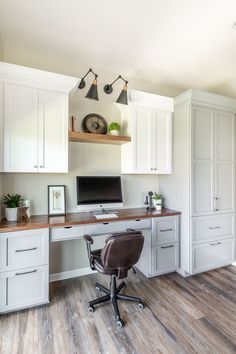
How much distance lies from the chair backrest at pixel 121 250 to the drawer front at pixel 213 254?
1.27 metres

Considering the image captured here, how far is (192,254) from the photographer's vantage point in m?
2.76

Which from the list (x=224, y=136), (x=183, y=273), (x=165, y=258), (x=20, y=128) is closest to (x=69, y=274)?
(x=165, y=258)

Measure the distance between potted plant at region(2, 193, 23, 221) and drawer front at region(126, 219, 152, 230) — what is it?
1319 mm

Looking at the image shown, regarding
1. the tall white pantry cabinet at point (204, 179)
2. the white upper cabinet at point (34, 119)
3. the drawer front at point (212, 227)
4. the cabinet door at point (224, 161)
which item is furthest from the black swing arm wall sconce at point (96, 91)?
the drawer front at point (212, 227)

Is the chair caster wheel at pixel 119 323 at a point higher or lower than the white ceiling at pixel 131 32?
lower

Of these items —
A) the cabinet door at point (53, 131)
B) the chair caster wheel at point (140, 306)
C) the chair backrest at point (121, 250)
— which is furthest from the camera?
the cabinet door at point (53, 131)

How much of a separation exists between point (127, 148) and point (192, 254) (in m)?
1.74

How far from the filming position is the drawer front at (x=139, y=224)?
2548 mm

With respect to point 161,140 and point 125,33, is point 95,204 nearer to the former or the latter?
point 161,140

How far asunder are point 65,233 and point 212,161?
2243mm

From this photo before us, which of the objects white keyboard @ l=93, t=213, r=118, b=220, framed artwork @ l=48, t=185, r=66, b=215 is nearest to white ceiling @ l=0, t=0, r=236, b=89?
framed artwork @ l=48, t=185, r=66, b=215

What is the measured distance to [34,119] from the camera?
229 centimetres

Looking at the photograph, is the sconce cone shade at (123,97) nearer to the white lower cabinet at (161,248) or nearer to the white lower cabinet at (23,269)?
the white lower cabinet at (161,248)

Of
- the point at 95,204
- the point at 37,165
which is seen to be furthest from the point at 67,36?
the point at 95,204
